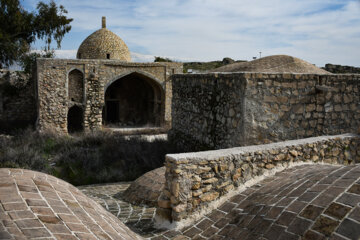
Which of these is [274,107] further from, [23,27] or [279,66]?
[23,27]

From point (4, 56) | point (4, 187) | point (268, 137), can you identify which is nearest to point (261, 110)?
point (268, 137)

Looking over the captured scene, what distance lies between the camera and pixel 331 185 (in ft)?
12.2

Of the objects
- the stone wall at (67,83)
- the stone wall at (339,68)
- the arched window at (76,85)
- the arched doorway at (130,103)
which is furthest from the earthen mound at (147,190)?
the stone wall at (339,68)

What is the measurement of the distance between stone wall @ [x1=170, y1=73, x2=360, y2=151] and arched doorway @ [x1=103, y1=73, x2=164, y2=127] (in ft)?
43.8

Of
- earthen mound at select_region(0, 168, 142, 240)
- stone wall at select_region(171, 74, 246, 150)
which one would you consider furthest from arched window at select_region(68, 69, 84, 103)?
earthen mound at select_region(0, 168, 142, 240)

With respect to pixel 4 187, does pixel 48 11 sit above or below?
above

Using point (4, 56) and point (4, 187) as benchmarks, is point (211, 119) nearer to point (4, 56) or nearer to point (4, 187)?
point (4, 187)

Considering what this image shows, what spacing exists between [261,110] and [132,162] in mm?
4930

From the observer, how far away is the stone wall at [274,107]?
6098mm

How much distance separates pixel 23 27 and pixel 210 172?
56.8 ft

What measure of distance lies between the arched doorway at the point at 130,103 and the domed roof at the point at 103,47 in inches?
70.3

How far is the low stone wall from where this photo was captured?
414cm

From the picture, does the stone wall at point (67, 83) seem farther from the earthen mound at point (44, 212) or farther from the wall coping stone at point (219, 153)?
the wall coping stone at point (219, 153)

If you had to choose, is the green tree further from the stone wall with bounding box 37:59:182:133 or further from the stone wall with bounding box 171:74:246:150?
the stone wall with bounding box 171:74:246:150
